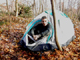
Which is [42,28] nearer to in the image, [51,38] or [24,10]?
[51,38]

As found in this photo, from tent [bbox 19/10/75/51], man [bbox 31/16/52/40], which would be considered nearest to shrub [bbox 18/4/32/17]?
man [bbox 31/16/52/40]

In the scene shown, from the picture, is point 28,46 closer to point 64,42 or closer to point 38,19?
point 38,19

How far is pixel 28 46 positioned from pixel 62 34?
5.14 ft

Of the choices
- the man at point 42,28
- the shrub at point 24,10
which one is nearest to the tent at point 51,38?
the man at point 42,28

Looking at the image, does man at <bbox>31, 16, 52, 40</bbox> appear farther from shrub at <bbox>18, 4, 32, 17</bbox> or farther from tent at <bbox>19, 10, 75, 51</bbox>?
shrub at <bbox>18, 4, 32, 17</bbox>

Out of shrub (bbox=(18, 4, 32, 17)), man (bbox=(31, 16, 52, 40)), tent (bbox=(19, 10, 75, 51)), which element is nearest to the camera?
tent (bbox=(19, 10, 75, 51))

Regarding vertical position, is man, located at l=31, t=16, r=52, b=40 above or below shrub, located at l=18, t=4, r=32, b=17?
below

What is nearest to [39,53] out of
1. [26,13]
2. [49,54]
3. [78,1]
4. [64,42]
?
[49,54]

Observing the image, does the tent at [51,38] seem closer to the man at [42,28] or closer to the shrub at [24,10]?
the man at [42,28]

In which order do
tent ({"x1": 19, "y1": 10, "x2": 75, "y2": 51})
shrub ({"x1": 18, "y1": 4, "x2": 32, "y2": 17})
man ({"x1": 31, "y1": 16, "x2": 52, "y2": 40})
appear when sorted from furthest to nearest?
shrub ({"x1": 18, "y1": 4, "x2": 32, "y2": 17}) → man ({"x1": 31, "y1": 16, "x2": 52, "y2": 40}) → tent ({"x1": 19, "y1": 10, "x2": 75, "y2": 51})

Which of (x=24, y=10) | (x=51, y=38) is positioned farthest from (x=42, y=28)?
(x=24, y=10)

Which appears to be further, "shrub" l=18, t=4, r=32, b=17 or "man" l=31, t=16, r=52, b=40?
"shrub" l=18, t=4, r=32, b=17

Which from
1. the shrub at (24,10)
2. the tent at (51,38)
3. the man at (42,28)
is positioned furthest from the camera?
the shrub at (24,10)

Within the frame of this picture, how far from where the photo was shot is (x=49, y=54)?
8.98 ft
